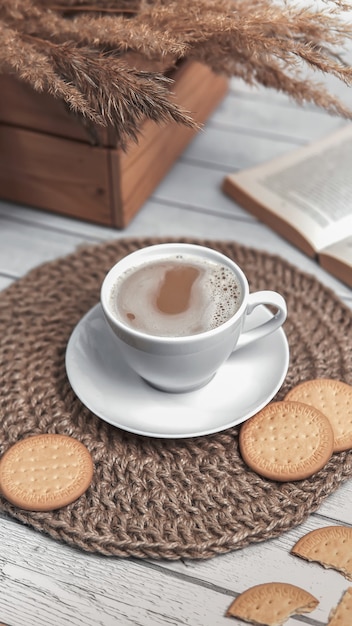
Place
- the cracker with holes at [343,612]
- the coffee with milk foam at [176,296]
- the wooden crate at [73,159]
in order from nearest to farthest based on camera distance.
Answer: the cracker with holes at [343,612] → the coffee with milk foam at [176,296] → the wooden crate at [73,159]

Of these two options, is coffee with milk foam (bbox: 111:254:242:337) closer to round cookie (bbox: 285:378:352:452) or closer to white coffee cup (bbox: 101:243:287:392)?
white coffee cup (bbox: 101:243:287:392)

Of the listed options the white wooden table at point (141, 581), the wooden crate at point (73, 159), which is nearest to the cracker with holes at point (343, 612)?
the white wooden table at point (141, 581)

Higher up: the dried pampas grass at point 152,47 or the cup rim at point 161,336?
the dried pampas grass at point 152,47

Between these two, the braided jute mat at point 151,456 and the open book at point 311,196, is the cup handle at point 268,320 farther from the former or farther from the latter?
the open book at point 311,196

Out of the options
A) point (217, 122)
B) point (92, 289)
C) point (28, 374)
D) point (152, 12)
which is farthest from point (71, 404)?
point (217, 122)

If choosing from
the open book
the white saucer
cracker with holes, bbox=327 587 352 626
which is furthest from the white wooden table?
the open book

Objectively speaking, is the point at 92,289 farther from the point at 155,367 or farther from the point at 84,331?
the point at 155,367

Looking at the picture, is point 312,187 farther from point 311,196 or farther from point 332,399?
point 332,399
